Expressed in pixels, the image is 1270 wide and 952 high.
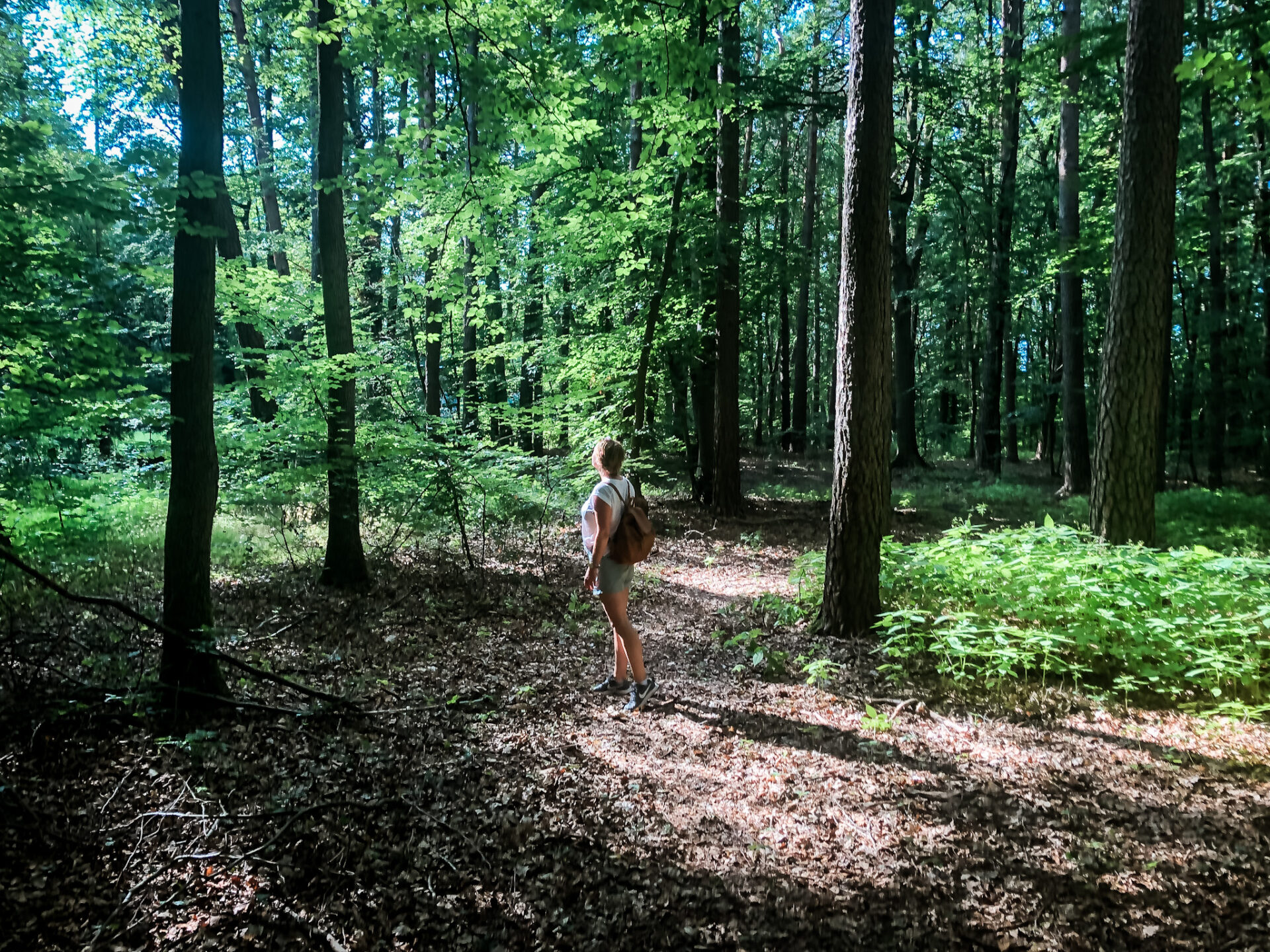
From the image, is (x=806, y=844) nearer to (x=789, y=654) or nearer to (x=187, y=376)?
(x=789, y=654)

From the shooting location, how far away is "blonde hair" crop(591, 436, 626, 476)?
5.41 meters

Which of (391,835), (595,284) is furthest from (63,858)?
(595,284)

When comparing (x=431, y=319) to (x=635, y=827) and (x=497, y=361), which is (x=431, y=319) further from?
(x=497, y=361)

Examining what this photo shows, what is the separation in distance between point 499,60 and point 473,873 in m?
6.51

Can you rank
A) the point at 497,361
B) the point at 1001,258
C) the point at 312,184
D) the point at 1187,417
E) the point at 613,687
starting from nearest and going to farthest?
1. the point at 613,687
2. the point at 312,184
3. the point at 1187,417
4. the point at 1001,258
5. the point at 497,361

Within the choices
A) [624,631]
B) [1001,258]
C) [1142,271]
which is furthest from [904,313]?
[624,631]

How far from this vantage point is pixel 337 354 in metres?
Result: 8.04

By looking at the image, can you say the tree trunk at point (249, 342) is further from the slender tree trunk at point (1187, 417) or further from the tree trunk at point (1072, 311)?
the slender tree trunk at point (1187, 417)

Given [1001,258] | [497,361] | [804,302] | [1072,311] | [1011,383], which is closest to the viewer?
[1072,311]

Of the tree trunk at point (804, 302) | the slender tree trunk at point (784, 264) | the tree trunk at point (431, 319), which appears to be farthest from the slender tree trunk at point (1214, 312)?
the tree trunk at point (431, 319)

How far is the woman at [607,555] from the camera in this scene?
→ 17.3ft

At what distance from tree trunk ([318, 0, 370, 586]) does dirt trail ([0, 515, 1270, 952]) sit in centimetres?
282

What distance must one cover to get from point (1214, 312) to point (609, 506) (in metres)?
16.0

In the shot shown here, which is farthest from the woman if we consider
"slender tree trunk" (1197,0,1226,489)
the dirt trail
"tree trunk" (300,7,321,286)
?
"slender tree trunk" (1197,0,1226,489)
